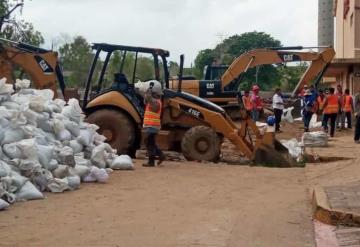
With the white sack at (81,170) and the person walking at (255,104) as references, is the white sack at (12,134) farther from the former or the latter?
the person walking at (255,104)

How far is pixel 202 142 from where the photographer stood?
15.2m

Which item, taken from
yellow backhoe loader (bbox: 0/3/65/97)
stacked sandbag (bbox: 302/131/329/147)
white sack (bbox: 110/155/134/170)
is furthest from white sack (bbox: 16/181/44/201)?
stacked sandbag (bbox: 302/131/329/147)

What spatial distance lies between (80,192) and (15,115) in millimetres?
1736

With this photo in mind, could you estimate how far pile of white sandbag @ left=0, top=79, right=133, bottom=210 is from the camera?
973cm

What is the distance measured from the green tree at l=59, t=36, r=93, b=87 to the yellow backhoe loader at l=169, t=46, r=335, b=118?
4378 cm

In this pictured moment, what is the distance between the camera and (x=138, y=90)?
50.0ft

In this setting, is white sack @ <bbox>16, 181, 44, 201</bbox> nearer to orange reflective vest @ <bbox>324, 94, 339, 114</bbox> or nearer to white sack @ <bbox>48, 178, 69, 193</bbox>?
white sack @ <bbox>48, 178, 69, 193</bbox>

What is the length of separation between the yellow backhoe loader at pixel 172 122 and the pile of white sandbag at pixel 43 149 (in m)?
1.60

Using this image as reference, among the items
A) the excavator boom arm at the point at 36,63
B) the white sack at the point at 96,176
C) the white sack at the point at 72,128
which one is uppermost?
the excavator boom arm at the point at 36,63

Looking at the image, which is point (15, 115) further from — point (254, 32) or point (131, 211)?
point (254, 32)

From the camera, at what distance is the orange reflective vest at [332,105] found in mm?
21547

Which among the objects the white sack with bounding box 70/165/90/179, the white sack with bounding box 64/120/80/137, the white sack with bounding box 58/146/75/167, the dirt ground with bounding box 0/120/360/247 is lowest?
the dirt ground with bounding box 0/120/360/247

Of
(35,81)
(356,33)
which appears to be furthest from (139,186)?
(356,33)

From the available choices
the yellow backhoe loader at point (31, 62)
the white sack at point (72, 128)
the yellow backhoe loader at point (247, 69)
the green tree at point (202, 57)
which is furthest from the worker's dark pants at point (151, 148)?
the green tree at point (202, 57)
